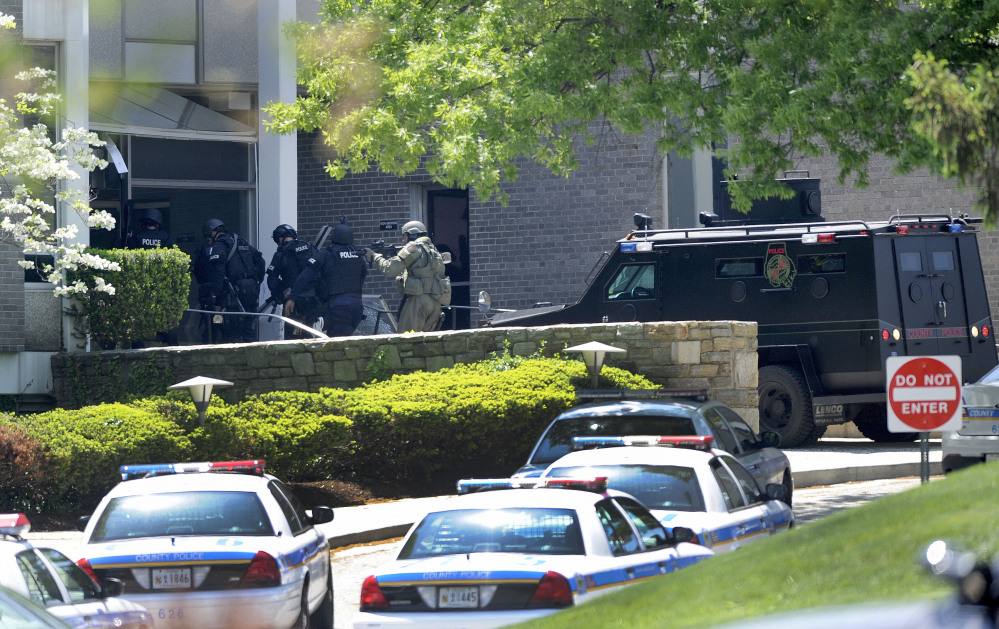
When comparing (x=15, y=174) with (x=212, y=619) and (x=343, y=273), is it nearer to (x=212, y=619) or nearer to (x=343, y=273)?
(x=343, y=273)

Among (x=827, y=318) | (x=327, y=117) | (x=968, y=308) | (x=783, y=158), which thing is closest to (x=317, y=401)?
(x=327, y=117)

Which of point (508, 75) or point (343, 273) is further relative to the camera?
point (343, 273)

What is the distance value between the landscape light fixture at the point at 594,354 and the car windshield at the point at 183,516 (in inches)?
303

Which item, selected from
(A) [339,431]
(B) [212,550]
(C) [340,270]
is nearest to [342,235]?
(C) [340,270]

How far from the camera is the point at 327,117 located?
53.1ft

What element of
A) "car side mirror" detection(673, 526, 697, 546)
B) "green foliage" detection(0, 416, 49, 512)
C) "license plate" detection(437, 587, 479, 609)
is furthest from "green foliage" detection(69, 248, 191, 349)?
"license plate" detection(437, 587, 479, 609)

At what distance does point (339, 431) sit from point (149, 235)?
23.8 feet

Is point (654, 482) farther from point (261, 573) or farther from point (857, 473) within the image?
point (857, 473)

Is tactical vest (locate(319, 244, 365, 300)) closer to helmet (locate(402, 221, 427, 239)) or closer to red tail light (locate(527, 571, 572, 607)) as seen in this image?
helmet (locate(402, 221, 427, 239))

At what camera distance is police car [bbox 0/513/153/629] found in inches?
260

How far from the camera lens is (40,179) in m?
15.9

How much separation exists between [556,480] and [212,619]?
209 centimetres

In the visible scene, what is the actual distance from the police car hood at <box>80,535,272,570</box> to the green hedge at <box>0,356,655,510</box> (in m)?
5.57

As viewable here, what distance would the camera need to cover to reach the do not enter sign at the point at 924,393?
37.3 feet
